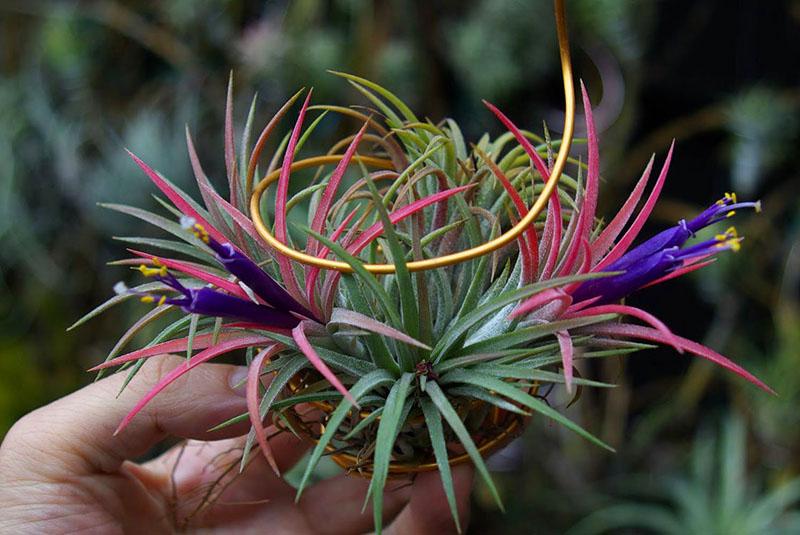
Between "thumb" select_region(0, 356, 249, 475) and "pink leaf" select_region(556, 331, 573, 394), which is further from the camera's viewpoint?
"thumb" select_region(0, 356, 249, 475)

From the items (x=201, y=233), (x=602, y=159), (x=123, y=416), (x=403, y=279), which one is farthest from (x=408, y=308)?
(x=602, y=159)

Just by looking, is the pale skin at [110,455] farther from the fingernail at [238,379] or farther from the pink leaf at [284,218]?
the pink leaf at [284,218]

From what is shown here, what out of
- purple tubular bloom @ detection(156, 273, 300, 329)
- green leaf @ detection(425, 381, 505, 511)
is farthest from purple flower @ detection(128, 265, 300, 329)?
green leaf @ detection(425, 381, 505, 511)

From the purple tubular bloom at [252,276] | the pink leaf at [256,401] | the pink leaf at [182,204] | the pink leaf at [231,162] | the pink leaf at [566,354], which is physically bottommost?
the pink leaf at [256,401]

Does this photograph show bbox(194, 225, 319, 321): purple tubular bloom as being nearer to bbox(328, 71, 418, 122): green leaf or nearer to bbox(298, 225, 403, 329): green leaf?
bbox(298, 225, 403, 329): green leaf

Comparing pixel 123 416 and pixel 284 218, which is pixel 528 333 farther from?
pixel 123 416

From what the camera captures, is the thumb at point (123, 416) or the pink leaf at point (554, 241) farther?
the thumb at point (123, 416)

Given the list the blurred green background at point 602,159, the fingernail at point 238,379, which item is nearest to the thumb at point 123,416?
the fingernail at point 238,379

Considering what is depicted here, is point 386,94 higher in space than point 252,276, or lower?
higher
